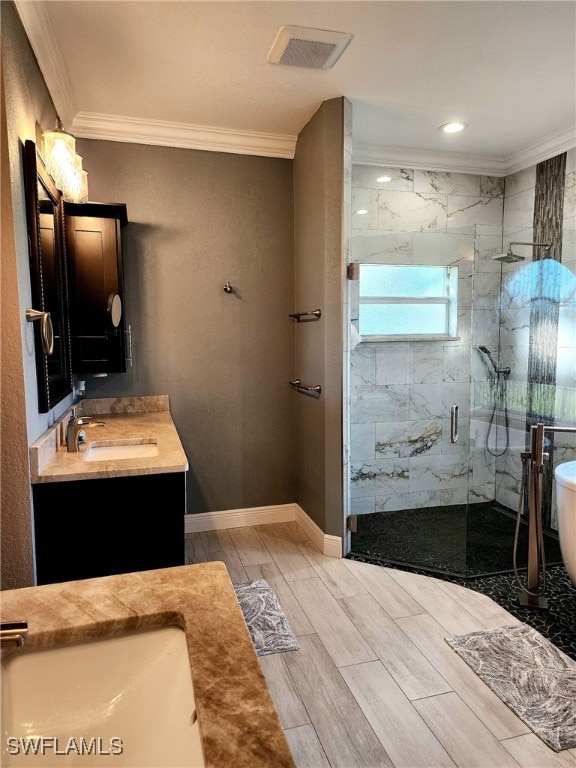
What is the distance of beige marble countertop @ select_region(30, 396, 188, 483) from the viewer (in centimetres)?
199

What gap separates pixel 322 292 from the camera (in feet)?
10.1

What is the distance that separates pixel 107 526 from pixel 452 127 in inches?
124

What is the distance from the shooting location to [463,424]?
333 centimetres

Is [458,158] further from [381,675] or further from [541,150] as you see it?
[381,675]

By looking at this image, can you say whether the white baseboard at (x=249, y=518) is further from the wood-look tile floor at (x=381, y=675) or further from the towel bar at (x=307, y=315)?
the towel bar at (x=307, y=315)

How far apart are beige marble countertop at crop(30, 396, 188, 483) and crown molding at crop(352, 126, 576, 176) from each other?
2.30 metres

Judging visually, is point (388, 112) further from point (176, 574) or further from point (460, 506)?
point (176, 574)

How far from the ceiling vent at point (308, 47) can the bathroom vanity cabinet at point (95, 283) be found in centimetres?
118

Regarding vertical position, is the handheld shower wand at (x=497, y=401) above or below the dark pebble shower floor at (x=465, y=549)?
above

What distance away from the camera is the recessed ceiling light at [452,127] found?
327 cm

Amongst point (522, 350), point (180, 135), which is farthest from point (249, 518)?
point (180, 135)

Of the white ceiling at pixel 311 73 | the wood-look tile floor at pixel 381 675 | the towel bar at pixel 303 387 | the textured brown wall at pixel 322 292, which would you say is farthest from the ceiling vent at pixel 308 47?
the wood-look tile floor at pixel 381 675

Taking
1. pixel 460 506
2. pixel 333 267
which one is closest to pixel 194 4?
pixel 333 267

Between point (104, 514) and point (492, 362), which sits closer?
point (104, 514)
